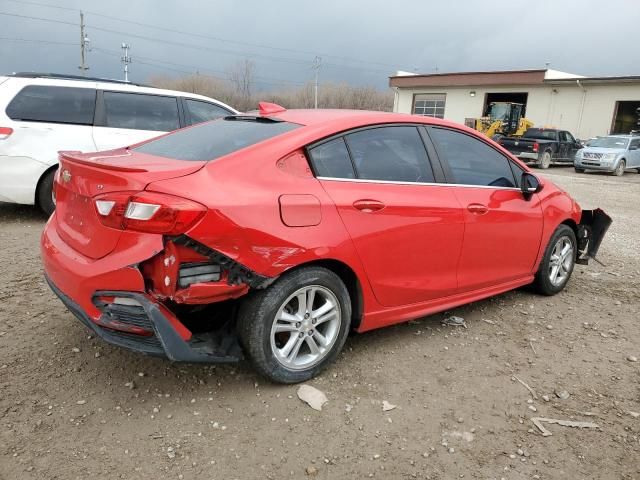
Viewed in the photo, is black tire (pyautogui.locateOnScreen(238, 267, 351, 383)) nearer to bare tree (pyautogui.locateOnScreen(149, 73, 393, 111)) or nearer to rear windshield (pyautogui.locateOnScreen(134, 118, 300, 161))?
rear windshield (pyautogui.locateOnScreen(134, 118, 300, 161))

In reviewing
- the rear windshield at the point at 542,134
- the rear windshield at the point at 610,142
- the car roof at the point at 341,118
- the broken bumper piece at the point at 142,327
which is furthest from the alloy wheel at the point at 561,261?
the rear windshield at the point at 542,134

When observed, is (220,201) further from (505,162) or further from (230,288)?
(505,162)

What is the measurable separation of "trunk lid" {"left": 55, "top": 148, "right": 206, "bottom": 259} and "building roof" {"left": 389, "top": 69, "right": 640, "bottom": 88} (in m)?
31.3

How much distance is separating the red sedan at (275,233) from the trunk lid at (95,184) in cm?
1

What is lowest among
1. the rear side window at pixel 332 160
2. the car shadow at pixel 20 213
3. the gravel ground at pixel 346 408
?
the gravel ground at pixel 346 408

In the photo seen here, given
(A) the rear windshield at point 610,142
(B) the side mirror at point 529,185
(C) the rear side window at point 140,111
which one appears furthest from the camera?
(A) the rear windshield at point 610,142

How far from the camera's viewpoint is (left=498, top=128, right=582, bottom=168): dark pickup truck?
20.9 meters

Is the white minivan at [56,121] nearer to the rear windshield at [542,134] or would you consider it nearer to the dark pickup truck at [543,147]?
the dark pickup truck at [543,147]

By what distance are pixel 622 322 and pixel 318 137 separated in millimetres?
3026

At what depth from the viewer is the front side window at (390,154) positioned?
3.15m

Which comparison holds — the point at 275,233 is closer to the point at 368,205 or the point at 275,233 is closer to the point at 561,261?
the point at 368,205

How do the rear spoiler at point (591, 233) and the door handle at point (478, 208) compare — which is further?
the rear spoiler at point (591, 233)

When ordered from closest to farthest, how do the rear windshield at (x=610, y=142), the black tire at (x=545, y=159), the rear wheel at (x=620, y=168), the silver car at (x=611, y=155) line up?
the silver car at (x=611, y=155) < the rear wheel at (x=620, y=168) < the rear windshield at (x=610, y=142) < the black tire at (x=545, y=159)

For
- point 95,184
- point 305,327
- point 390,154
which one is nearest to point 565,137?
point 390,154
